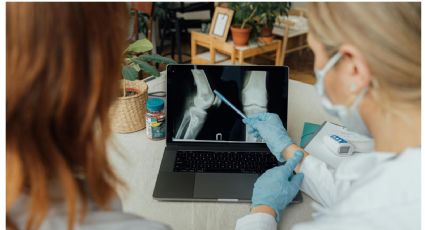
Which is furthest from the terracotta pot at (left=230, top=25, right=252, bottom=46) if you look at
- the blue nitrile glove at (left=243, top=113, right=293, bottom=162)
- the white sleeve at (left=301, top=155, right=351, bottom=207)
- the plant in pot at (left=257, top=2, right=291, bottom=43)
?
the white sleeve at (left=301, top=155, right=351, bottom=207)

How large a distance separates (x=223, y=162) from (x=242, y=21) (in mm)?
2145

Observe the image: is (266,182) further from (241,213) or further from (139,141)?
(139,141)

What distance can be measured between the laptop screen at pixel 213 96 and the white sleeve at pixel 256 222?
337 millimetres

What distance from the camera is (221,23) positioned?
318cm

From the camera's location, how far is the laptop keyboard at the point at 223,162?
1091 mm

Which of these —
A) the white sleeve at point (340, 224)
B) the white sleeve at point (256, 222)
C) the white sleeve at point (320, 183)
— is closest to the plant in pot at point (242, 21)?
the white sleeve at point (320, 183)

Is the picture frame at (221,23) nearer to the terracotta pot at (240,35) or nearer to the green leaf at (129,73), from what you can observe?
the terracotta pot at (240,35)

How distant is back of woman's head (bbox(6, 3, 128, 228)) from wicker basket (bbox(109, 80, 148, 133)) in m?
0.60

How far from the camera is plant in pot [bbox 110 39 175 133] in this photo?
1.20 metres

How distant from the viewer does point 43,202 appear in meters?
0.55

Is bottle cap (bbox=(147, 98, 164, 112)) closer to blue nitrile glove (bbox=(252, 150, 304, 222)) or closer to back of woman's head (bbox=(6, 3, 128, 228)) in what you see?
blue nitrile glove (bbox=(252, 150, 304, 222))

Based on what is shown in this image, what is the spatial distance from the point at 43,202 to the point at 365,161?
55 centimetres

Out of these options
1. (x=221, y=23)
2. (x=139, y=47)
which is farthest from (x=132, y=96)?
(x=221, y=23)

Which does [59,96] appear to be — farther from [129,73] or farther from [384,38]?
[129,73]
